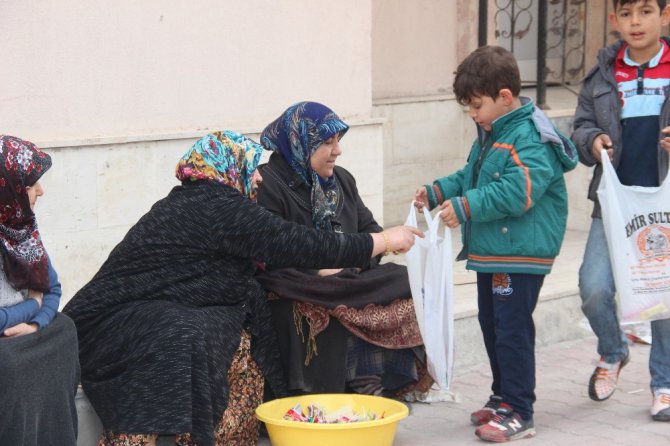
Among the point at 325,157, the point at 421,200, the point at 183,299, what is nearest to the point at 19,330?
the point at 183,299

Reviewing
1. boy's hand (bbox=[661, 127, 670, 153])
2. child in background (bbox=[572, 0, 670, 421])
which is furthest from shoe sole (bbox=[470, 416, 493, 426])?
boy's hand (bbox=[661, 127, 670, 153])

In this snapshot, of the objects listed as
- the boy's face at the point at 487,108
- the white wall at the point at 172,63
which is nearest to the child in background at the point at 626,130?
the boy's face at the point at 487,108

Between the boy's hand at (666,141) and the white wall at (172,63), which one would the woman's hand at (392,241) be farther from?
the white wall at (172,63)

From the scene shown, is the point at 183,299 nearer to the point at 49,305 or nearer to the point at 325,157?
the point at 49,305

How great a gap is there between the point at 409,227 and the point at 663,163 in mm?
1112

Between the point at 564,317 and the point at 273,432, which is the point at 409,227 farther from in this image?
the point at 564,317

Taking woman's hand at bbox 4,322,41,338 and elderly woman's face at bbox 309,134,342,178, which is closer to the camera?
woman's hand at bbox 4,322,41,338

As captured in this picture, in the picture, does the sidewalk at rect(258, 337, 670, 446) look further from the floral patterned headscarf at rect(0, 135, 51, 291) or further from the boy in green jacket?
the floral patterned headscarf at rect(0, 135, 51, 291)

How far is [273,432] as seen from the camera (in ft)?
13.8

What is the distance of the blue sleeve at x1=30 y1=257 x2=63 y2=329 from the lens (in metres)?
3.83

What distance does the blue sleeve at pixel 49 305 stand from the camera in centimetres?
383

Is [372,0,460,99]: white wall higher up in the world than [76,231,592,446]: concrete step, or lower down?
higher up

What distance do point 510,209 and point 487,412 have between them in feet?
3.06

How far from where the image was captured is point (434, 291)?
4.51m
